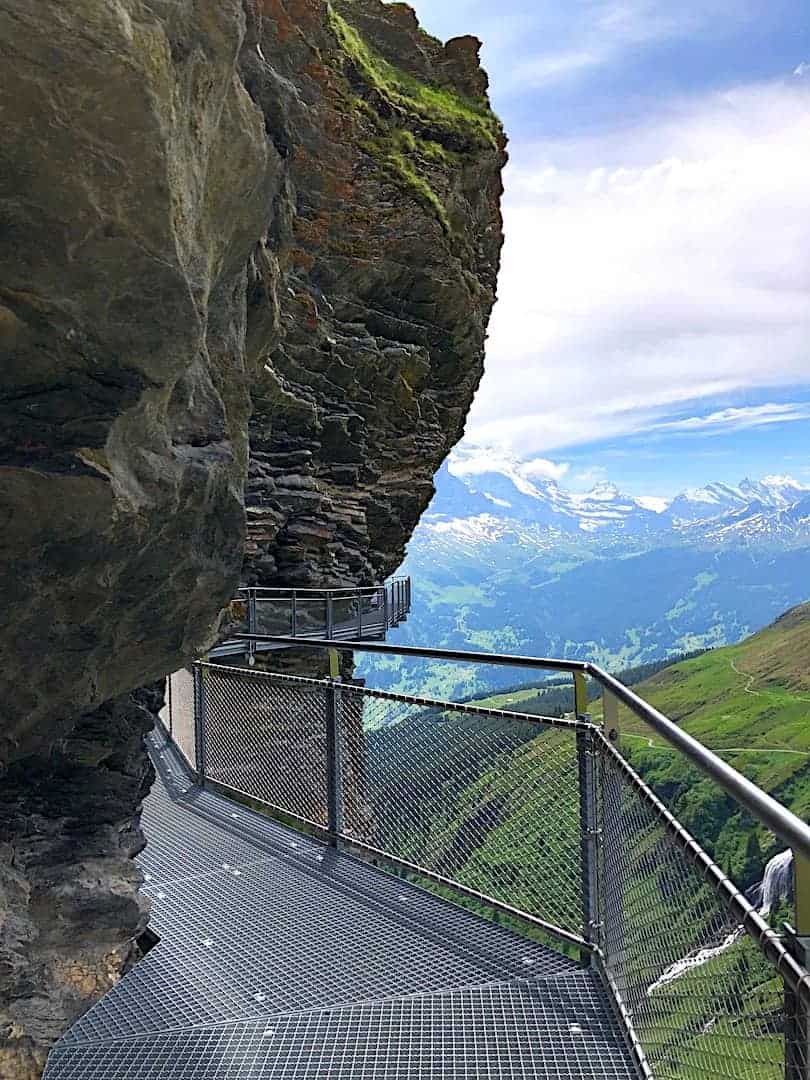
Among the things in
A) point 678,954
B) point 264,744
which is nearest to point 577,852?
point 678,954

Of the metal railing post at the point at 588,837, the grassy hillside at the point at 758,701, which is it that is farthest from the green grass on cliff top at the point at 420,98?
the grassy hillside at the point at 758,701

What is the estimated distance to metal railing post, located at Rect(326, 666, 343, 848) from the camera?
5746 millimetres

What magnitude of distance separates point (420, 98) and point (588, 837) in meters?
26.3

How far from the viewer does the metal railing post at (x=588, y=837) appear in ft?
13.2

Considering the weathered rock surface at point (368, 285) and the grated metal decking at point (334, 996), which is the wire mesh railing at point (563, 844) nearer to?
the grated metal decking at point (334, 996)

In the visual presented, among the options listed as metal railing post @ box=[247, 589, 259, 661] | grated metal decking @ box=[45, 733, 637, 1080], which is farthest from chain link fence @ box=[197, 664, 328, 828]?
metal railing post @ box=[247, 589, 259, 661]

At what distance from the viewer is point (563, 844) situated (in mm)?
4789

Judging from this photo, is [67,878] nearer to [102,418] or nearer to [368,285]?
[102,418]

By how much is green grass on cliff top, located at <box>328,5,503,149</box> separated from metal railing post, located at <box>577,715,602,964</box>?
23.9m

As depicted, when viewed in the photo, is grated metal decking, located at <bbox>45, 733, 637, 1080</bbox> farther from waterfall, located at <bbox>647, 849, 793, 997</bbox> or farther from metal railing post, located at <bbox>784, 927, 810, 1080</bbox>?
metal railing post, located at <bbox>784, 927, 810, 1080</bbox>

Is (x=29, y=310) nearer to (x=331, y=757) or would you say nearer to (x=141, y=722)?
(x=141, y=722)

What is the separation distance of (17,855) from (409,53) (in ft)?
94.8

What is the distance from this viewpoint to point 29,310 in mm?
2207

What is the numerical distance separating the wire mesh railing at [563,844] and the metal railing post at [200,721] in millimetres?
17
